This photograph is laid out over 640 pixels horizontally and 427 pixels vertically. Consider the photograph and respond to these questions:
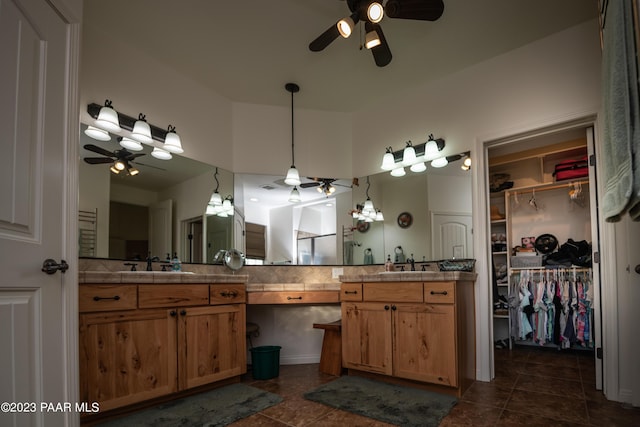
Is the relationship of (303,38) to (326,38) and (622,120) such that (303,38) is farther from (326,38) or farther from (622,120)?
(622,120)

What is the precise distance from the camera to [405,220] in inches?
146

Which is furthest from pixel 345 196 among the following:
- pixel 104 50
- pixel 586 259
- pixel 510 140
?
pixel 586 259

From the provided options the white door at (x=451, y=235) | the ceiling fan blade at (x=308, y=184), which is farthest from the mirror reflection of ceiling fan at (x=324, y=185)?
the white door at (x=451, y=235)

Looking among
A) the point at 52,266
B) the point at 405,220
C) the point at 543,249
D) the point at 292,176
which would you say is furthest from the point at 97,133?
the point at 543,249

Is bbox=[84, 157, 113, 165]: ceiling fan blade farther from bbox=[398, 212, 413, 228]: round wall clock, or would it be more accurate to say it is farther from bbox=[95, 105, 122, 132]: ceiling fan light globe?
bbox=[398, 212, 413, 228]: round wall clock

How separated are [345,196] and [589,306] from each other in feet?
9.25

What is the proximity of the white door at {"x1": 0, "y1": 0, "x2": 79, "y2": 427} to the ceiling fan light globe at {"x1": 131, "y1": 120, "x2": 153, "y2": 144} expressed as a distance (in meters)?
1.57

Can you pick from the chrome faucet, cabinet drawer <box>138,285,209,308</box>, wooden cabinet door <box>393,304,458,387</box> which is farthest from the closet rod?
the chrome faucet

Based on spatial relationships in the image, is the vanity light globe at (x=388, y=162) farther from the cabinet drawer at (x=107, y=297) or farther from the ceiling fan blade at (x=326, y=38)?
the cabinet drawer at (x=107, y=297)

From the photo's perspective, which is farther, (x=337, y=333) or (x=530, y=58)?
(x=337, y=333)

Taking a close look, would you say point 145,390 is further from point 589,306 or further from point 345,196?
point 589,306

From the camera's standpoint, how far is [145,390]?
7.71ft

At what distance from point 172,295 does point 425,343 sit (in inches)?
72.9

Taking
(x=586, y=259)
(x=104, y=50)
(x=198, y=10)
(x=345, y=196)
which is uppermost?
(x=198, y=10)
